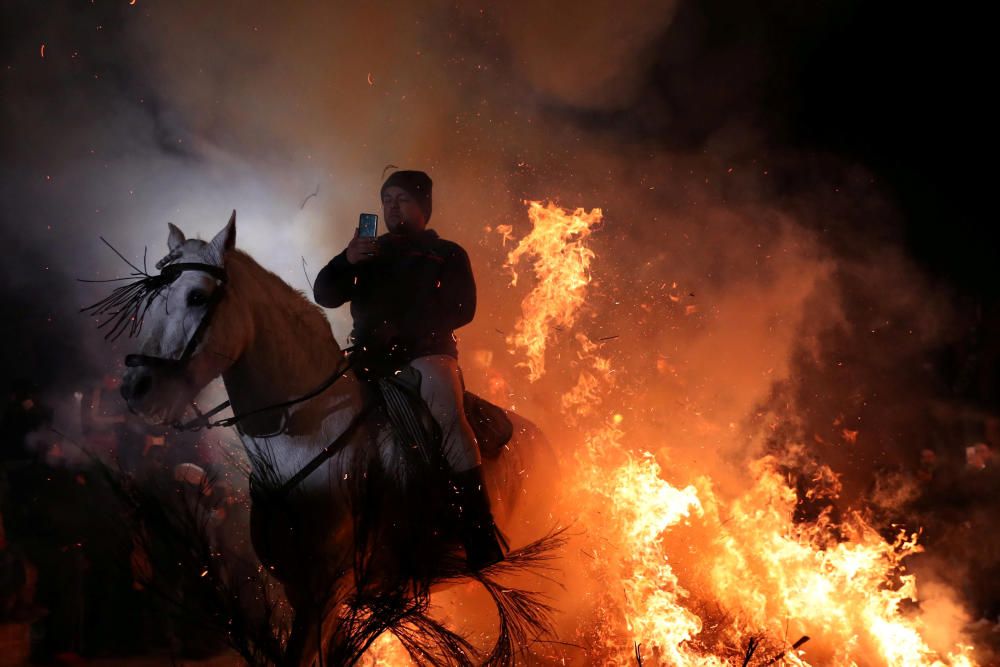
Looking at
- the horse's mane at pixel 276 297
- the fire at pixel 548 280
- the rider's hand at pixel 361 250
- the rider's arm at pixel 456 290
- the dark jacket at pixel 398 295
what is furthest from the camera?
the fire at pixel 548 280

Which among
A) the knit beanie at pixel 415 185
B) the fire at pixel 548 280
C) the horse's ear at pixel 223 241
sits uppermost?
the fire at pixel 548 280

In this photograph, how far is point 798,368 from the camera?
9.05 metres

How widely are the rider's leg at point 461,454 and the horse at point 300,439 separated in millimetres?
197

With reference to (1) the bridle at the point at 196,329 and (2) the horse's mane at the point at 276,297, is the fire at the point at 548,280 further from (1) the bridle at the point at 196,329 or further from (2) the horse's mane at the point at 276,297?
(1) the bridle at the point at 196,329

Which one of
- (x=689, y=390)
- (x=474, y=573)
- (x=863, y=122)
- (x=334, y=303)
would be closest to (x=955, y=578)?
(x=689, y=390)

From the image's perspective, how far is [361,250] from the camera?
3.67m

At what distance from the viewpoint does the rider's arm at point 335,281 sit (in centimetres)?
397

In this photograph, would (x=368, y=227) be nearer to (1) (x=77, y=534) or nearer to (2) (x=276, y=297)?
(2) (x=276, y=297)

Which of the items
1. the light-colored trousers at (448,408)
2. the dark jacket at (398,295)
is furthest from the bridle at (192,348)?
the dark jacket at (398,295)

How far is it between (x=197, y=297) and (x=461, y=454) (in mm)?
1546

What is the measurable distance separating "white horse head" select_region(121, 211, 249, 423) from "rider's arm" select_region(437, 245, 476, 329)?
120 cm

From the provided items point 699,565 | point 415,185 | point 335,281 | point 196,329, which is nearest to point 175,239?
point 196,329

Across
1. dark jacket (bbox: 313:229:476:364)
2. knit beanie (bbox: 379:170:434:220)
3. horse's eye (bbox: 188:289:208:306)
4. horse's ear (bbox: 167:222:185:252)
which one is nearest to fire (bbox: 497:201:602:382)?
knit beanie (bbox: 379:170:434:220)

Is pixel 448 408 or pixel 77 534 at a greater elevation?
pixel 448 408
